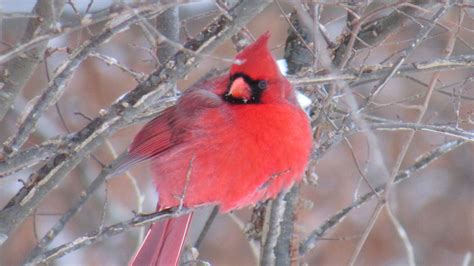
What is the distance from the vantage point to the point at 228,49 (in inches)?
223

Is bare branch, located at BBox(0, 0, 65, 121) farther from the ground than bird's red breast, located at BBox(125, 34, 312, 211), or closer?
farther from the ground

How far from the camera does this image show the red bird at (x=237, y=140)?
318 centimetres

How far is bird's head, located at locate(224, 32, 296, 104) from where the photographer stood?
3160mm

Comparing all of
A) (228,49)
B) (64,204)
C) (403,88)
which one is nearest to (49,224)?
(64,204)

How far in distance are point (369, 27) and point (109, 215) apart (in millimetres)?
2405

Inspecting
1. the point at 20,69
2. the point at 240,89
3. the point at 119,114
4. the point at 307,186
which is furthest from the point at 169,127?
the point at 307,186

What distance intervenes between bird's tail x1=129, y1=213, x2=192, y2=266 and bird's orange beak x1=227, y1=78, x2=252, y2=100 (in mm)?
645

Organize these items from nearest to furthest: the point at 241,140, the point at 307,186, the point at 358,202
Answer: the point at 241,140, the point at 358,202, the point at 307,186

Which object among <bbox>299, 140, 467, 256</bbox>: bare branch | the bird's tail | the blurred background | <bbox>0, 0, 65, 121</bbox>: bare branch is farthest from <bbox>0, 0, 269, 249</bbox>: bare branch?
the blurred background

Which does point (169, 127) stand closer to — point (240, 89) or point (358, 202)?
point (240, 89)

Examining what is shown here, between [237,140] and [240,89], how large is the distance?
185 millimetres

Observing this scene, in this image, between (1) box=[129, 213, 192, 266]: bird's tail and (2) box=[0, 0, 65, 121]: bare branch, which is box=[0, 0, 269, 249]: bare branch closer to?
(2) box=[0, 0, 65, 121]: bare branch

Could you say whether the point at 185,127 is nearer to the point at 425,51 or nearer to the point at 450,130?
the point at 450,130

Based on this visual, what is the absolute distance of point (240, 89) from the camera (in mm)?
3246
